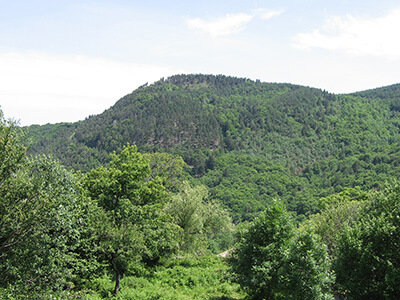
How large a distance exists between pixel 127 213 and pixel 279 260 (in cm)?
1098

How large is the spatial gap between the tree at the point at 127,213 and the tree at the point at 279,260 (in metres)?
6.83

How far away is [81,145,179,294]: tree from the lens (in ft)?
64.7

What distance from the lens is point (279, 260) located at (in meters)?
20.1

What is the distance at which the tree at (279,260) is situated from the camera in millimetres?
17453

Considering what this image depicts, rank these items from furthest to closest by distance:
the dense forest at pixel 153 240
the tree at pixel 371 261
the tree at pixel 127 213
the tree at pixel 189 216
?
the tree at pixel 189 216 < the tree at pixel 127 213 < the tree at pixel 371 261 < the dense forest at pixel 153 240

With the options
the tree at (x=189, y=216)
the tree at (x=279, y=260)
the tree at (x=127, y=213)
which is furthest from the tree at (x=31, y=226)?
the tree at (x=189, y=216)

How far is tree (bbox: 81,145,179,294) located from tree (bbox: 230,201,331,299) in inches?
269

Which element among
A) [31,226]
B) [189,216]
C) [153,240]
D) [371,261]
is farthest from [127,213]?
[371,261]

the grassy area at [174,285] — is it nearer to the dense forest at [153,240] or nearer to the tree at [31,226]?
the dense forest at [153,240]

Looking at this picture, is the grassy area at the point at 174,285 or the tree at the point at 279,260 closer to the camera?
the tree at the point at 279,260

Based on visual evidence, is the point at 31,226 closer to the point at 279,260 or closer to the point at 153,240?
the point at 153,240

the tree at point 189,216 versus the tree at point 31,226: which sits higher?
the tree at point 31,226

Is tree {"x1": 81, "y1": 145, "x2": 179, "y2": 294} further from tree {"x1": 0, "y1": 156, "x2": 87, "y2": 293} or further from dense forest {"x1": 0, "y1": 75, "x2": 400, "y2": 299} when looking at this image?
tree {"x1": 0, "y1": 156, "x2": 87, "y2": 293}

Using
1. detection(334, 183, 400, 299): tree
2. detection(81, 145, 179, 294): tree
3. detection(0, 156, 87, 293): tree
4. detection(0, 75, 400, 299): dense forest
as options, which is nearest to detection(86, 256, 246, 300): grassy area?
detection(0, 75, 400, 299): dense forest
